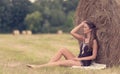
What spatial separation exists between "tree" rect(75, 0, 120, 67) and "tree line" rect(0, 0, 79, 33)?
141 ft

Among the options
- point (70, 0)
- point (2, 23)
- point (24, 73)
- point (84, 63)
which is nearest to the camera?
point (24, 73)

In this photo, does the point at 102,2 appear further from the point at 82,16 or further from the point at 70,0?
the point at 70,0

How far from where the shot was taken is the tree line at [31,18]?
55531mm

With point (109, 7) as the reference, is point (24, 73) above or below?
below

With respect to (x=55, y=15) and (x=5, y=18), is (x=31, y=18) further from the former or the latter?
(x=55, y=15)

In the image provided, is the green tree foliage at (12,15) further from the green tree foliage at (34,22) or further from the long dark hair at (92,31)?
the long dark hair at (92,31)

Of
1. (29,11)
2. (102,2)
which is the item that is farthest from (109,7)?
(29,11)

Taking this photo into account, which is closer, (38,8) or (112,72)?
(112,72)

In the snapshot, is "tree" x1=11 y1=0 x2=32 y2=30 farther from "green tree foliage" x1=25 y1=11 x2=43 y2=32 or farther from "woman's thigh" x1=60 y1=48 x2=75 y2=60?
"woman's thigh" x1=60 y1=48 x2=75 y2=60

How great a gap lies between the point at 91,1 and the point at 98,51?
134 cm

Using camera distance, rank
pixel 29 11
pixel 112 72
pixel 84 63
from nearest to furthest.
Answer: pixel 112 72 → pixel 84 63 → pixel 29 11

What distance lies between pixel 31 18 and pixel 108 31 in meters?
45.3

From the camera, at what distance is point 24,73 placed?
316 inches

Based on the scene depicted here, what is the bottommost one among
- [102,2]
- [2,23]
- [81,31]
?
[2,23]
